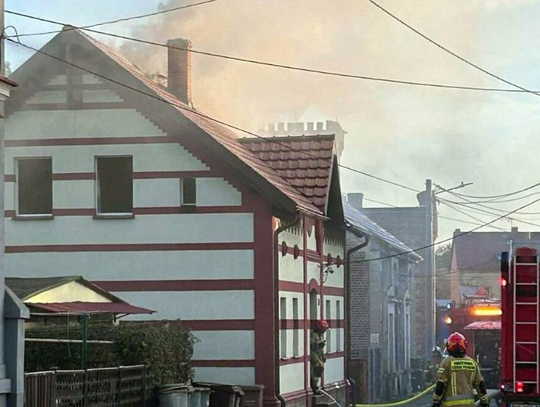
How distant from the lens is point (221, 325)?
23.5 m

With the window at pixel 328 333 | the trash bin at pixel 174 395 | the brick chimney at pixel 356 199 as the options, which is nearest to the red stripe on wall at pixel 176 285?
the trash bin at pixel 174 395

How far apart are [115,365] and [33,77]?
7.99 metres

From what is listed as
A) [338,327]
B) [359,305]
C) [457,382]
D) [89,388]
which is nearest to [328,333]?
[338,327]

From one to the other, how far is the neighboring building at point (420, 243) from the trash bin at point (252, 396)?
29745 millimetres

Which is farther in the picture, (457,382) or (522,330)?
(522,330)

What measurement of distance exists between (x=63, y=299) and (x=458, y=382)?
8430 mm

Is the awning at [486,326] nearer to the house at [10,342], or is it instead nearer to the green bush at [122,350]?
the green bush at [122,350]

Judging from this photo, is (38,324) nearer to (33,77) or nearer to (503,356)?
(33,77)

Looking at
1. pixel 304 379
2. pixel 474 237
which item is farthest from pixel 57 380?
pixel 474 237

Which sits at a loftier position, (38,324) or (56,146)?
(56,146)

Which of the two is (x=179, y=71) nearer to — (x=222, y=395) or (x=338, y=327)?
(x=338, y=327)

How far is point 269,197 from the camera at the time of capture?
23219 millimetres

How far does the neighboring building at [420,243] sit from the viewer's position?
59.0m

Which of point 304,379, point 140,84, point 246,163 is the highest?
point 140,84
